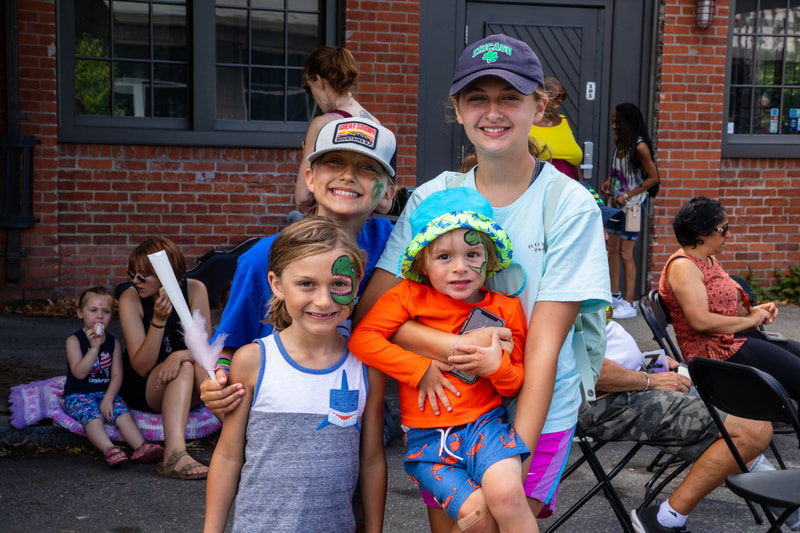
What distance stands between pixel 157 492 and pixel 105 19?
5160 millimetres

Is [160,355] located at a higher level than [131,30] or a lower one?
lower

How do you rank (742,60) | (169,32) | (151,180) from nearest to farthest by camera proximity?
(151,180) → (169,32) → (742,60)

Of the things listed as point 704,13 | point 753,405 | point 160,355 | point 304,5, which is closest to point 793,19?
point 704,13

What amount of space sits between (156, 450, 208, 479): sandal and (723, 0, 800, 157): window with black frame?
21.1ft

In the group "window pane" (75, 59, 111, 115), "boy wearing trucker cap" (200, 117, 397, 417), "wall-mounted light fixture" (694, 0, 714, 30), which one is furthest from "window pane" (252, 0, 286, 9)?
"boy wearing trucker cap" (200, 117, 397, 417)

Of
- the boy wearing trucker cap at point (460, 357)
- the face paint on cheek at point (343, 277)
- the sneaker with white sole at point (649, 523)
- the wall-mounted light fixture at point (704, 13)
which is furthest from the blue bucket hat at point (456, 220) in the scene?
the wall-mounted light fixture at point (704, 13)

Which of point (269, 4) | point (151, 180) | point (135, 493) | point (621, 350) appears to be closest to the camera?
point (621, 350)

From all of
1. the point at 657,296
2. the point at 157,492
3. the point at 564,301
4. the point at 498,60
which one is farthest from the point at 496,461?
the point at 657,296

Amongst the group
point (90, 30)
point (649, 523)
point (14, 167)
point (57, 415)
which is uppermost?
point (90, 30)

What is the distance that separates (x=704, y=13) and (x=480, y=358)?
23.4 ft

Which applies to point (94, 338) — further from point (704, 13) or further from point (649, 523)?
point (704, 13)

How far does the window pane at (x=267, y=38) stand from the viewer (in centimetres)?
800

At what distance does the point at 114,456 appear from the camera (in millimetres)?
4473

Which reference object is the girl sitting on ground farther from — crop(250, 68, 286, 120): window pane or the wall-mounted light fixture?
the wall-mounted light fixture
